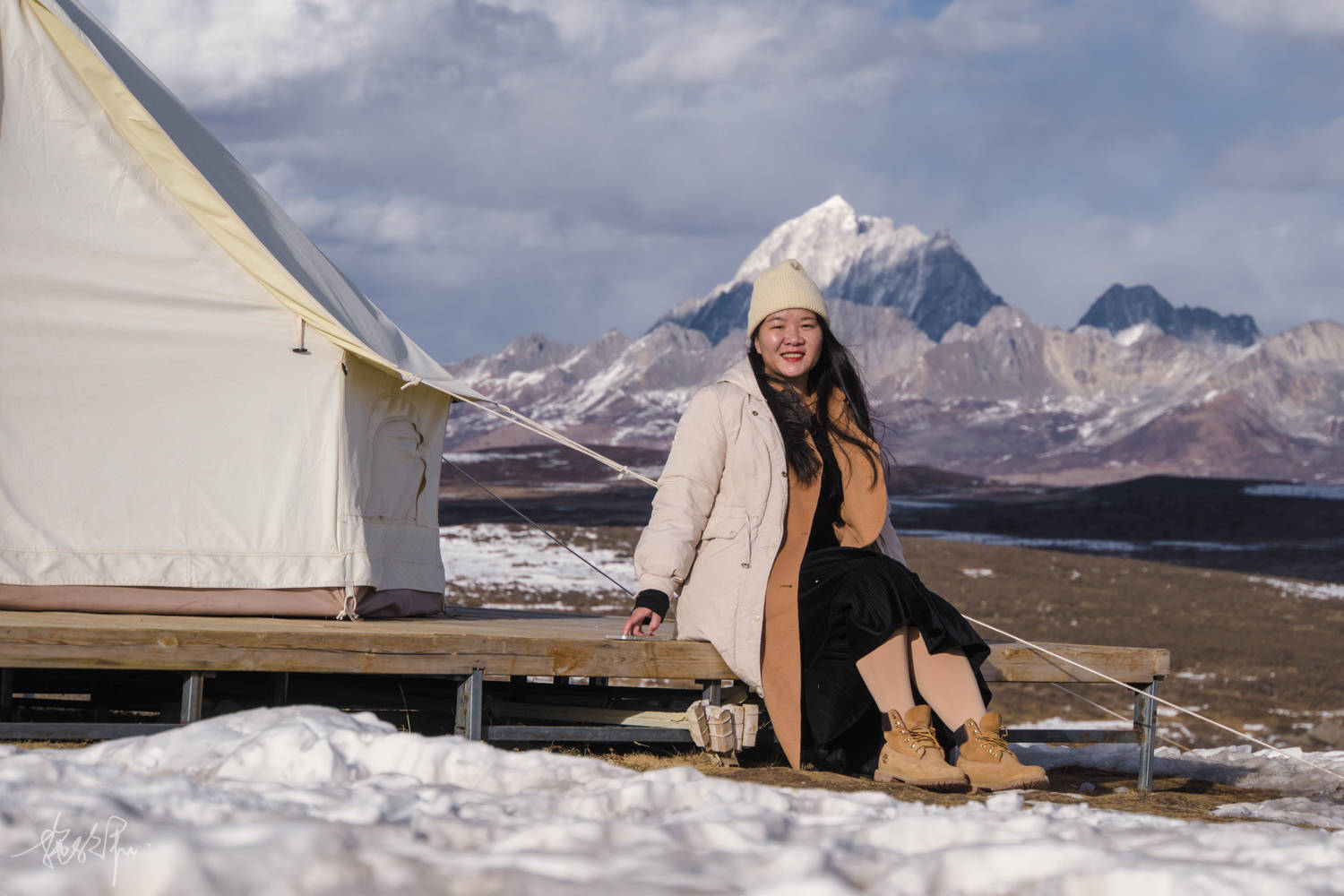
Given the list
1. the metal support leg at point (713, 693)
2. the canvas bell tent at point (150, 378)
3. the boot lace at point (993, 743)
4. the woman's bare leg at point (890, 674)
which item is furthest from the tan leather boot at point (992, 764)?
the canvas bell tent at point (150, 378)

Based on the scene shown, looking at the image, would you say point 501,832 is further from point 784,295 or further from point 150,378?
point 150,378

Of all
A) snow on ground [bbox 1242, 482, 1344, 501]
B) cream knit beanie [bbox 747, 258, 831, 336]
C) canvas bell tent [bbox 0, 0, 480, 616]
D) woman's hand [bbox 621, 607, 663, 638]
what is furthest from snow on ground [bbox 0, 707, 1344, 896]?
snow on ground [bbox 1242, 482, 1344, 501]

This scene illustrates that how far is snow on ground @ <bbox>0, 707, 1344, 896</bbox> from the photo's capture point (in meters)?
1.82

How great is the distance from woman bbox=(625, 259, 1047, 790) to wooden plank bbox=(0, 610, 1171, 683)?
0.58 feet

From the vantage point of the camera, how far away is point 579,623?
5.73m

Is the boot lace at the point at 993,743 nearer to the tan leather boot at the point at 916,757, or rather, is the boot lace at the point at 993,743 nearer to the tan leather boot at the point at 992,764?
the tan leather boot at the point at 992,764

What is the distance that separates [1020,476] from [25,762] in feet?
565

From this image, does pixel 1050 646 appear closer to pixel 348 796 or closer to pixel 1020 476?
pixel 348 796

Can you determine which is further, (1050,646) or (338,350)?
(338,350)

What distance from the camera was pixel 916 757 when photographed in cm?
352

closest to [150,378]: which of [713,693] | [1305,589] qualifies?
[713,693]

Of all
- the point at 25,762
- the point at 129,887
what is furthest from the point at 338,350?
the point at 129,887

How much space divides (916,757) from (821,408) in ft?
4.32

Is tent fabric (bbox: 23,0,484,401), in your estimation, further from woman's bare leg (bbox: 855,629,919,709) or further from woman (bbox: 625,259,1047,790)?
woman's bare leg (bbox: 855,629,919,709)
